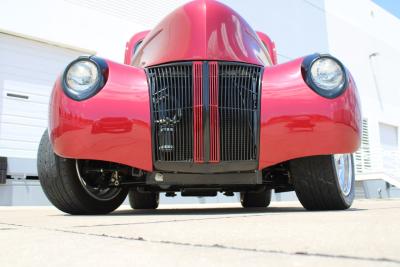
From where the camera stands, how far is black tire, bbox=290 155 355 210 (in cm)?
304

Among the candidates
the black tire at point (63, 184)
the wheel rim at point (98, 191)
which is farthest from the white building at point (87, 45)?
the black tire at point (63, 184)

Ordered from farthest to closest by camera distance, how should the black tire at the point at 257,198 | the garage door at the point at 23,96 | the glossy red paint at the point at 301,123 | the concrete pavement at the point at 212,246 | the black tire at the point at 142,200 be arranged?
the garage door at the point at 23,96
the black tire at the point at 257,198
the black tire at the point at 142,200
the glossy red paint at the point at 301,123
the concrete pavement at the point at 212,246

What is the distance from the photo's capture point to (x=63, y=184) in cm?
305

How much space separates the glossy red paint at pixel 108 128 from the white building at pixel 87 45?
6.31 metres

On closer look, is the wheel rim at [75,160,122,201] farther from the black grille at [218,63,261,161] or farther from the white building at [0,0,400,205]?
the white building at [0,0,400,205]

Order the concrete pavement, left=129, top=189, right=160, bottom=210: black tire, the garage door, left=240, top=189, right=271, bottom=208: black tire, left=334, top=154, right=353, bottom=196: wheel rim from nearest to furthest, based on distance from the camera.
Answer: the concrete pavement → left=334, top=154, right=353, bottom=196: wheel rim → left=129, top=189, right=160, bottom=210: black tire → left=240, top=189, right=271, bottom=208: black tire → the garage door

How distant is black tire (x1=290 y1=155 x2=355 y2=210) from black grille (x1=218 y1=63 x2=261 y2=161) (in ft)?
1.21

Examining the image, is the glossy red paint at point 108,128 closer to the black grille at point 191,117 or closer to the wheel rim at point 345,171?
the black grille at point 191,117

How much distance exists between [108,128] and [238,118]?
772mm

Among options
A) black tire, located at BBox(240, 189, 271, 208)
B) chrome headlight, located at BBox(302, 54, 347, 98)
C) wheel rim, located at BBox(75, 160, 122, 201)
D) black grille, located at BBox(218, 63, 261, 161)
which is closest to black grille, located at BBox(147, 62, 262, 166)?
black grille, located at BBox(218, 63, 261, 161)

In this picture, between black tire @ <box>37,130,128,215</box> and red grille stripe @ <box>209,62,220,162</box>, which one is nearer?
red grille stripe @ <box>209,62,220,162</box>

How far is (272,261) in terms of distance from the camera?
3.31 feet

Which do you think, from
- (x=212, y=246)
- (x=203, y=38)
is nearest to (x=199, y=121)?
(x=203, y=38)

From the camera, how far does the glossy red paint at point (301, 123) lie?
111 inches
